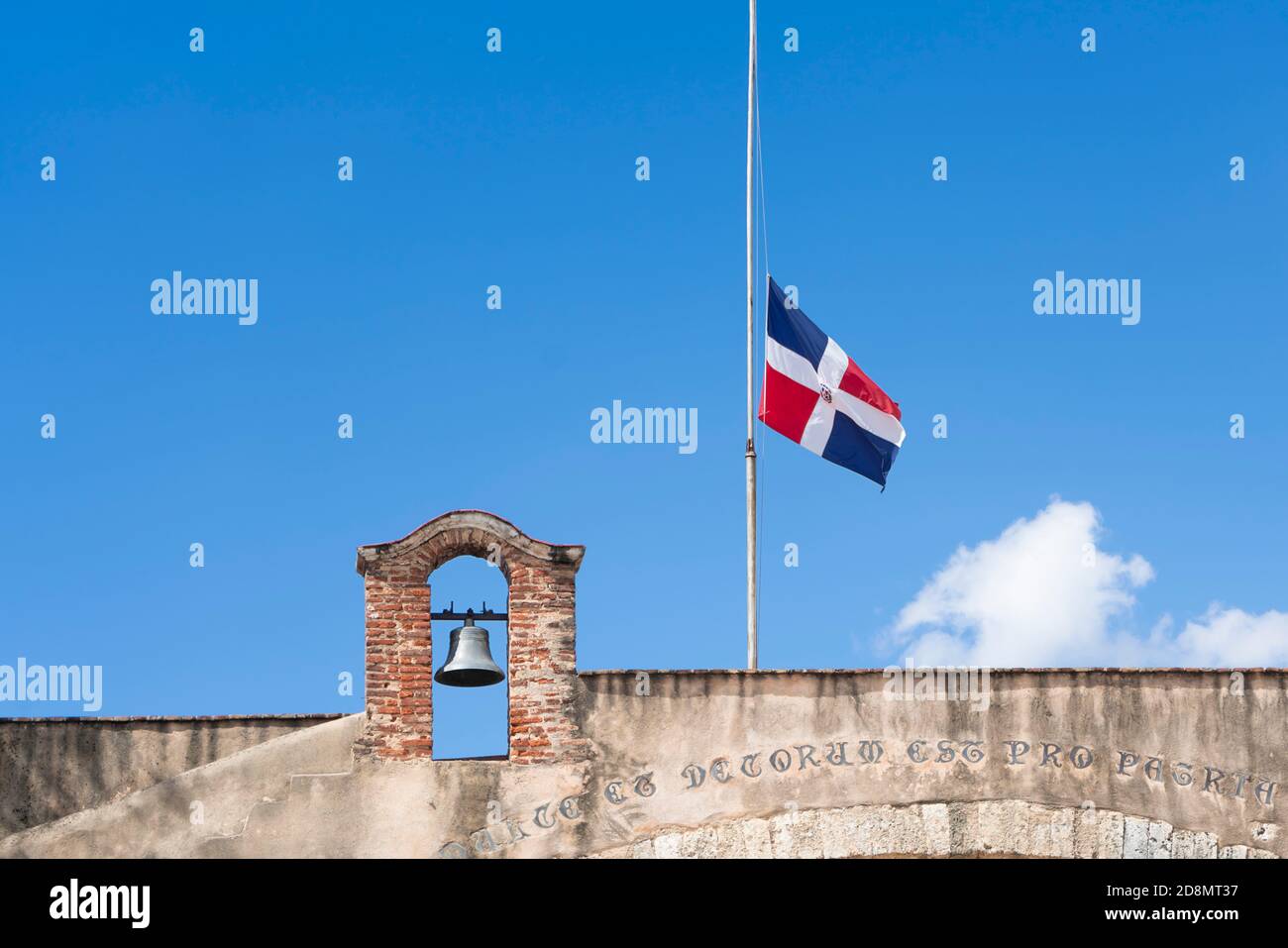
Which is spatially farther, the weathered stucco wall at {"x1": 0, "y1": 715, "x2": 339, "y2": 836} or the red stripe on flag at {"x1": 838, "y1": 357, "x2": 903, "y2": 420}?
the red stripe on flag at {"x1": 838, "y1": 357, "x2": 903, "y2": 420}

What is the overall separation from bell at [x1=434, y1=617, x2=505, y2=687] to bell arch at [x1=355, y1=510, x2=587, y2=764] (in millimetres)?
145

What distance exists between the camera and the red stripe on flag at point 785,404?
2177 cm

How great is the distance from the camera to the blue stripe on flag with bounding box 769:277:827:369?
22.2 meters

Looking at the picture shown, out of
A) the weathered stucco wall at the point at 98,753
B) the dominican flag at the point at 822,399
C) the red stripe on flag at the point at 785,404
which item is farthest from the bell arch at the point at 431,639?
the dominican flag at the point at 822,399

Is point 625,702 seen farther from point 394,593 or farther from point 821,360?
point 821,360

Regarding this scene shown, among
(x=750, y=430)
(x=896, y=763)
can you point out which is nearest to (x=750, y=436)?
(x=750, y=430)

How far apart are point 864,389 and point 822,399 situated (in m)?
0.50

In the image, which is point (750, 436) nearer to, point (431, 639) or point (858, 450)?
point (858, 450)

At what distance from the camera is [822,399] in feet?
72.7

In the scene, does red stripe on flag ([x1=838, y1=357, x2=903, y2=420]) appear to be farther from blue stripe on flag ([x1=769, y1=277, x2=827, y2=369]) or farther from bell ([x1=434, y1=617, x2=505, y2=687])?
bell ([x1=434, y1=617, x2=505, y2=687])

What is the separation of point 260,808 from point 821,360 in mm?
7171

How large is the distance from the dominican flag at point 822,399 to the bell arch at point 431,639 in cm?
354

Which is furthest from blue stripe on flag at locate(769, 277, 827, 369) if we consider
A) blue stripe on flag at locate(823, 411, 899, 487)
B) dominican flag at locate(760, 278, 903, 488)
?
blue stripe on flag at locate(823, 411, 899, 487)
